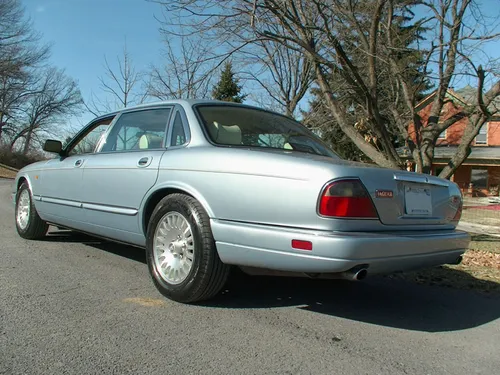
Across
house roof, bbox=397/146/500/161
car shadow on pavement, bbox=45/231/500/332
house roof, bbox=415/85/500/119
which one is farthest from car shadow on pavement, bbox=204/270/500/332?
house roof, bbox=397/146/500/161

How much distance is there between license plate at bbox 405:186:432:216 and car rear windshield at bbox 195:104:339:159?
3.84 ft

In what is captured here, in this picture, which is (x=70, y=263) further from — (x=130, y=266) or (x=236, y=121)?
(x=236, y=121)

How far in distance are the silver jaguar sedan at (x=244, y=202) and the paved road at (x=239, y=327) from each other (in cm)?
40

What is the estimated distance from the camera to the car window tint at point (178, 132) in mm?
4062

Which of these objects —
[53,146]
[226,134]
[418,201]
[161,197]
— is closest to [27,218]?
[53,146]

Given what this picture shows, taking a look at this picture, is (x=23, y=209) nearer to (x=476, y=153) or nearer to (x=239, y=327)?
(x=239, y=327)

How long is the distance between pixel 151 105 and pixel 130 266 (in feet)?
5.68

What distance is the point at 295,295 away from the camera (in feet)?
13.7

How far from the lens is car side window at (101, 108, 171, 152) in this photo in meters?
4.38

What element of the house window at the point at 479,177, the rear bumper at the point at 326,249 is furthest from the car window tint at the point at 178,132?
the house window at the point at 479,177

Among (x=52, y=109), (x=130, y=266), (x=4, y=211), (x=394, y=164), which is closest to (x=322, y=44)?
(x=394, y=164)

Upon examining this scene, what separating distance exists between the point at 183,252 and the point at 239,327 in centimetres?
79

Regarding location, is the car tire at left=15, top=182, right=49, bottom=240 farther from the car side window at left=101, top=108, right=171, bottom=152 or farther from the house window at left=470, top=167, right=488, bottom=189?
the house window at left=470, top=167, right=488, bottom=189

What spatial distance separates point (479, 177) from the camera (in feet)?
88.5
